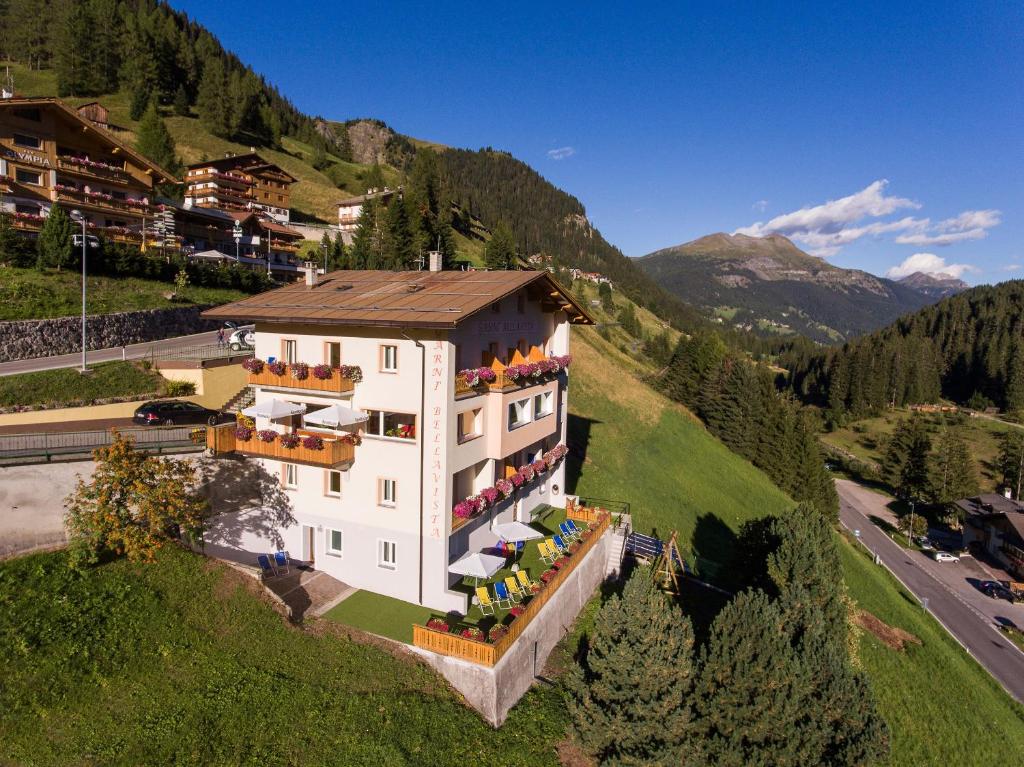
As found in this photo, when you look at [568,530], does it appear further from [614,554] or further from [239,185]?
[239,185]

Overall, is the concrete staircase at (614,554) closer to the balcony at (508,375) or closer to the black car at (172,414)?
the balcony at (508,375)

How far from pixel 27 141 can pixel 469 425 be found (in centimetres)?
4629

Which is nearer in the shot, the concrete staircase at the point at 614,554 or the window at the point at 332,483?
the window at the point at 332,483

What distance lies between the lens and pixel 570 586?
22781mm

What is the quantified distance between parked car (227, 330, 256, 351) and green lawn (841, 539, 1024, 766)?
38033 millimetres

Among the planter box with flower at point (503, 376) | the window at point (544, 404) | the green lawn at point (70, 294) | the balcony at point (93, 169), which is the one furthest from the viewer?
the balcony at point (93, 169)

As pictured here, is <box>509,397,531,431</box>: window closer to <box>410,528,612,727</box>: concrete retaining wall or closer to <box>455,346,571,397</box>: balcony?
<box>455,346,571,397</box>: balcony

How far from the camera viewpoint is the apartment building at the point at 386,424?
64.8 ft

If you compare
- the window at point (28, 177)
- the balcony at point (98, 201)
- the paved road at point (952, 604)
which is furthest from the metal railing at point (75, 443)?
the paved road at point (952, 604)

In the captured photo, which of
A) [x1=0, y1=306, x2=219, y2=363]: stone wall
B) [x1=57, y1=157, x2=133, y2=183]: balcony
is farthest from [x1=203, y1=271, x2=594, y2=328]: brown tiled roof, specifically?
[x1=57, y1=157, x2=133, y2=183]: balcony

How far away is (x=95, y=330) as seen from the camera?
117ft

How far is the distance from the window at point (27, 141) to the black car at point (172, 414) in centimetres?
3299

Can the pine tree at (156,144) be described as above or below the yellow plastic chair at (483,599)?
above

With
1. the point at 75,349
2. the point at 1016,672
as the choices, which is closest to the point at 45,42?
the point at 75,349
